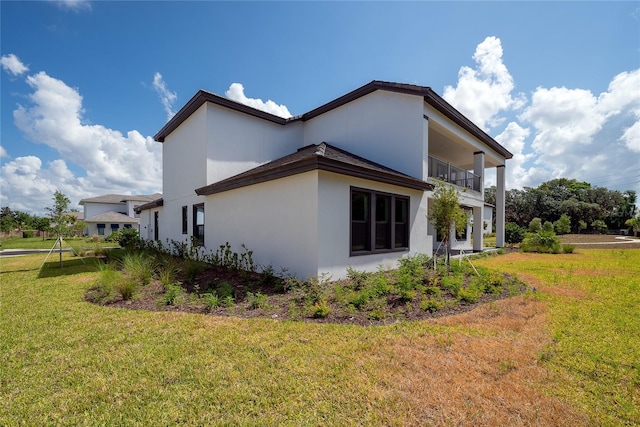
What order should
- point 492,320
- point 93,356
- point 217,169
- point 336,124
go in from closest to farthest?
1. point 93,356
2. point 492,320
3. point 217,169
4. point 336,124

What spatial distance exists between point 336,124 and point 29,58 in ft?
42.5

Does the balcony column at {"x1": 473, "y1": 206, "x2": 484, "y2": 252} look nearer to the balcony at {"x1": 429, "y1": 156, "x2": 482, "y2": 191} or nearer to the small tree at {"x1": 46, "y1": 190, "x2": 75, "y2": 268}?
the balcony at {"x1": 429, "y1": 156, "x2": 482, "y2": 191}

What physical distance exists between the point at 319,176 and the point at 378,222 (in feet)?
10.7

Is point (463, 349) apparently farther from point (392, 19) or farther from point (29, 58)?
point (29, 58)

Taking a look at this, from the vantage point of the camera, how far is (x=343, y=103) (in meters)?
12.9

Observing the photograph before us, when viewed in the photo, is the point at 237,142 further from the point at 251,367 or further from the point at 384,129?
the point at 251,367

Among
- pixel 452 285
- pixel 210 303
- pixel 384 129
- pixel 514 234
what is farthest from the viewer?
pixel 514 234

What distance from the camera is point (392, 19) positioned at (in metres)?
10.6

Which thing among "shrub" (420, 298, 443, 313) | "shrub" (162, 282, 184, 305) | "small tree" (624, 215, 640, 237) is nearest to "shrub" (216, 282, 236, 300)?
"shrub" (162, 282, 184, 305)

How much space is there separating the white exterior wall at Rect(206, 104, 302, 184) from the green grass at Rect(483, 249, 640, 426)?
11.5 m

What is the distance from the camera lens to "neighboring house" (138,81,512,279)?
787 cm

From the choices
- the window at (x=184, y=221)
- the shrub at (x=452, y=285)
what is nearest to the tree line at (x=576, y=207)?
the shrub at (x=452, y=285)

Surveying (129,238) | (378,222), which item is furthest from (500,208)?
(129,238)

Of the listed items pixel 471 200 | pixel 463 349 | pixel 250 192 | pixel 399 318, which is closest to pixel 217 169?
pixel 250 192
